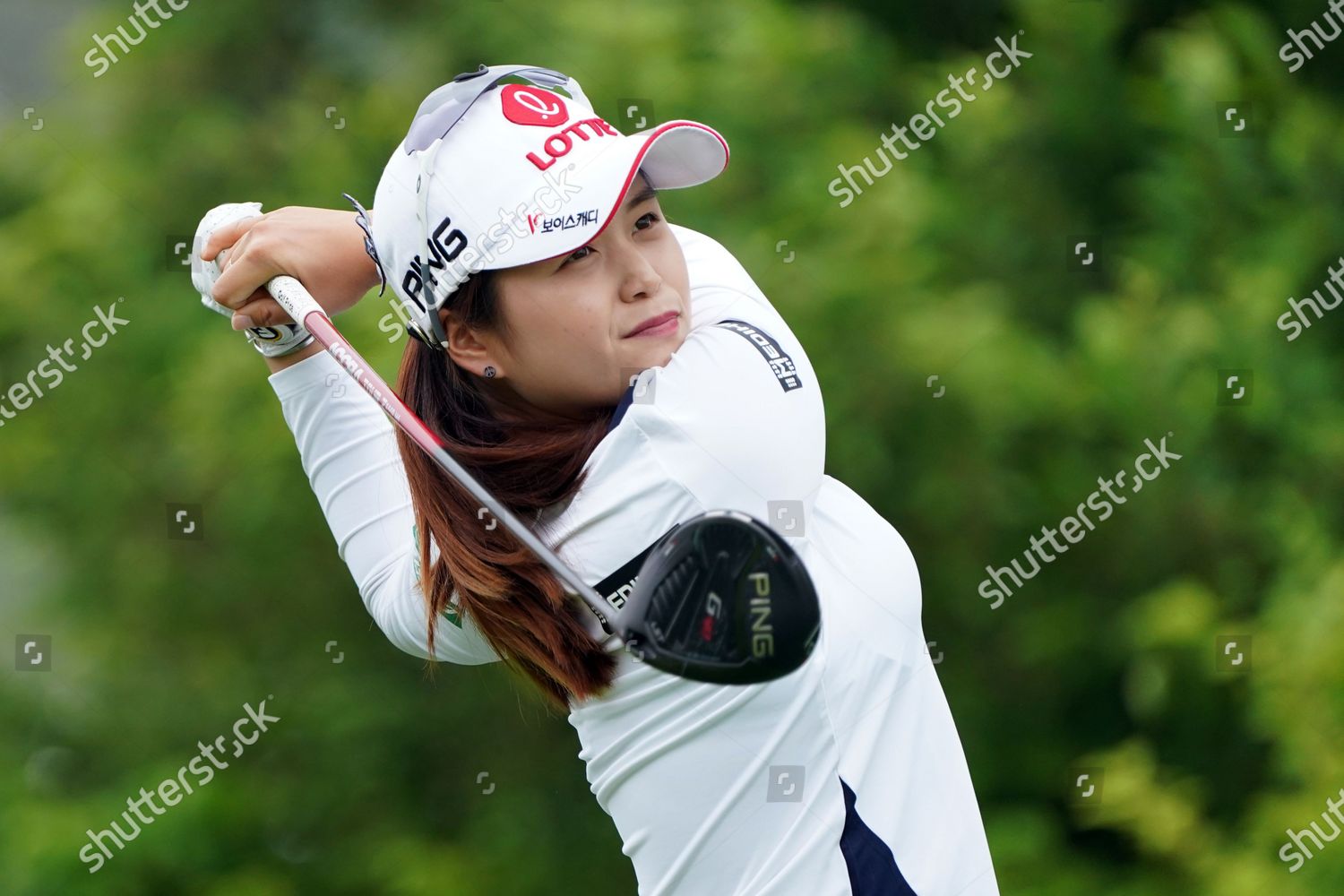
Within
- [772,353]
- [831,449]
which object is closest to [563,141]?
[772,353]

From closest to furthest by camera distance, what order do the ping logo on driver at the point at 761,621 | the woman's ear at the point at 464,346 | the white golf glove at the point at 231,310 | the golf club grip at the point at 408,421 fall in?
1. the ping logo on driver at the point at 761,621
2. the golf club grip at the point at 408,421
3. the woman's ear at the point at 464,346
4. the white golf glove at the point at 231,310

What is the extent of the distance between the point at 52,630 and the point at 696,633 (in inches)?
120

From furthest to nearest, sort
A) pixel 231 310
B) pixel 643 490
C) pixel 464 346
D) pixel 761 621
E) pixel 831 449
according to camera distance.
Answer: pixel 831 449
pixel 231 310
pixel 464 346
pixel 643 490
pixel 761 621

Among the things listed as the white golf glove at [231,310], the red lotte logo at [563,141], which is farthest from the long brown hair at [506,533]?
the white golf glove at [231,310]

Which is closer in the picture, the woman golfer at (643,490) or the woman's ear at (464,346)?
the woman golfer at (643,490)

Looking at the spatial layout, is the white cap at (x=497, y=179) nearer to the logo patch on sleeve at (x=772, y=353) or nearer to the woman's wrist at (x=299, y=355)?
the logo patch on sleeve at (x=772, y=353)

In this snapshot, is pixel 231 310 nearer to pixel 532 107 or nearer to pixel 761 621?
pixel 532 107

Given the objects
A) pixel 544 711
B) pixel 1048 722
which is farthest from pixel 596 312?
pixel 1048 722

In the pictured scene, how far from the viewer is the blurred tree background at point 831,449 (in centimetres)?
330

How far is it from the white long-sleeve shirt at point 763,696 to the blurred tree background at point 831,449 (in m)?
1.72

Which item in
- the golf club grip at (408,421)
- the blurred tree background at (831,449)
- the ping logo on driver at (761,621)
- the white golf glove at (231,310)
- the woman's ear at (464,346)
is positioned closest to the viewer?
Answer: the ping logo on driver at (761,621)

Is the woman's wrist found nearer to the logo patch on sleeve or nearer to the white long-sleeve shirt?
the white long-sleeve shirt

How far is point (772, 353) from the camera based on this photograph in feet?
4.50

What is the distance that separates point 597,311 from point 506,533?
8.3 inches
